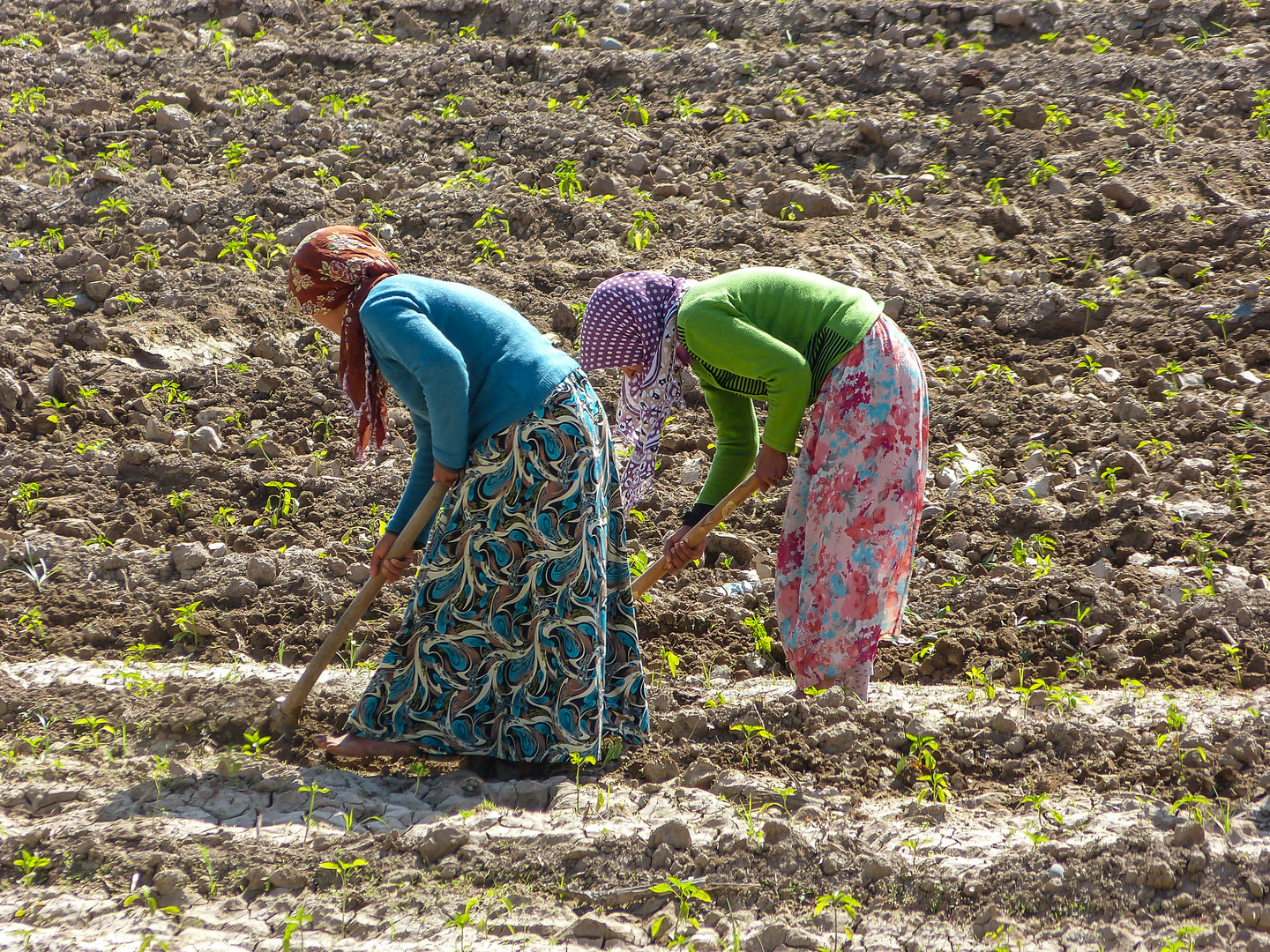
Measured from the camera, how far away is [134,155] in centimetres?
621

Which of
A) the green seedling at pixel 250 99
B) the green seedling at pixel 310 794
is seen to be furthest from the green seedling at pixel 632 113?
the green seedling at pixel 310 794

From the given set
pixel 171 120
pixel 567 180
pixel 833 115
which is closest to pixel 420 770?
pixel 567 180

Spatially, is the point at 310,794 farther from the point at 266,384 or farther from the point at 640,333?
the point at 266,384

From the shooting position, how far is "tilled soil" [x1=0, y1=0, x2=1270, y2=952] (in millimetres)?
2615

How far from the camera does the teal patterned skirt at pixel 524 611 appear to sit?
2887 mm

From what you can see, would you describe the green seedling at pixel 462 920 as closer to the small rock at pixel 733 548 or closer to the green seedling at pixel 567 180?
the small rock at pixel 733 548

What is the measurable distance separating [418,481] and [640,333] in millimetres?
746

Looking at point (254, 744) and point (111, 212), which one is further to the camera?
point (111, 212)

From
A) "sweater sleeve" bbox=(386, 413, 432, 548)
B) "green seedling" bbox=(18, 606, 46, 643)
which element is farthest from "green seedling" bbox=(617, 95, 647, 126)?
"green seedling" bbox=(18, 606, 46, 643)

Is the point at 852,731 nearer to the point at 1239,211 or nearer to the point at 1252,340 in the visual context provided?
the point at 1252,340

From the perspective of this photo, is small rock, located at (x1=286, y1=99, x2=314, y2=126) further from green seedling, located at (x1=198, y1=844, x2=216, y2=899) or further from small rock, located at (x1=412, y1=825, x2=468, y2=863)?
Answer: small rock, located at (x1=412, y1=825, x2=468, y2=863)

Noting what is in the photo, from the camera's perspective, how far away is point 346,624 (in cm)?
316

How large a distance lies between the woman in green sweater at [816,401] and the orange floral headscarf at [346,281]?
61 centimetres

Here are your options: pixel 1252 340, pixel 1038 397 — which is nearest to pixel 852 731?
pixel 1038 397
